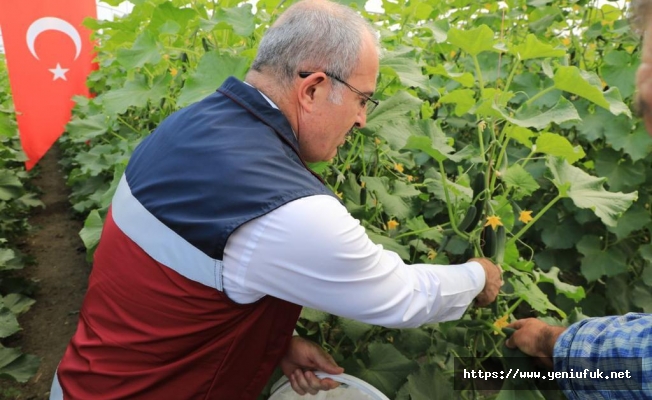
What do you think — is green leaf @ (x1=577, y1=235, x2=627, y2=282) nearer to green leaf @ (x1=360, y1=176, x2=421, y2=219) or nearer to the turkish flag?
green leaf @ (x1=360, y1=176, x2=421, y2=219)

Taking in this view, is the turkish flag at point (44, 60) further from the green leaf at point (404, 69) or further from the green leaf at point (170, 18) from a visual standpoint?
the green leaf at point (404, 69)

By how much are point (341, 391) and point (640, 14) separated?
112 cm

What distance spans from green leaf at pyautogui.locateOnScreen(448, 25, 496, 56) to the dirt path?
247 centimetres

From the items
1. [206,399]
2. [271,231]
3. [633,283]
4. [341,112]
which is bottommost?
[633,283]

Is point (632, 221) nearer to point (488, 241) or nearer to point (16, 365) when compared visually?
point (488, 241)

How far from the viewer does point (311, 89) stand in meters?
1.23

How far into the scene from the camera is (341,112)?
128cm

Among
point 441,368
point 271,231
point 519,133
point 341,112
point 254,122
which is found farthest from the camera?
point 441,368

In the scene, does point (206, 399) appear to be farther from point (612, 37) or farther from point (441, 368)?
point (612, 37)

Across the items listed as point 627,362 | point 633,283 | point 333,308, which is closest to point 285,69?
point 333,308

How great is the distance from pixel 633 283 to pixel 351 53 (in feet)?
6.73

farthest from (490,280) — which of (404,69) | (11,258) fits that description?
(11,258)

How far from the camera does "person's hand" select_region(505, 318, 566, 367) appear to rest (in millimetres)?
1354

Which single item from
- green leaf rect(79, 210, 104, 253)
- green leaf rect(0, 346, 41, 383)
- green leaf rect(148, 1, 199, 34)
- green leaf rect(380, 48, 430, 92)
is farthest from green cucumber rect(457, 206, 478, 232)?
green leaf rect(0, 346, 41, 383)
